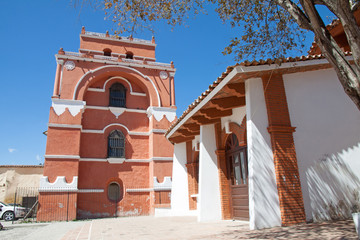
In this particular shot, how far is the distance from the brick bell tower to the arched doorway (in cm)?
839

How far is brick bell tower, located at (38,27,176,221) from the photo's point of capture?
15.7 metres

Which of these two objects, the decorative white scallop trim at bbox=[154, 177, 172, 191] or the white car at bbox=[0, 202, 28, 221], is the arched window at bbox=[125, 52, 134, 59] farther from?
the white car at bbox=[0, 202, 28, 221]

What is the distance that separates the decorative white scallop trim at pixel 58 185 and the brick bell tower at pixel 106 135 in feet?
0.16

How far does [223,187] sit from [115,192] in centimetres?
987

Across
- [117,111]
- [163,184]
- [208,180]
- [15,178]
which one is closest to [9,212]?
[15,178]

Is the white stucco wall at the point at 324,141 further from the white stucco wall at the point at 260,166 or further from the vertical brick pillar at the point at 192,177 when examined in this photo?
the vertical brick pillar at the point at 192,177

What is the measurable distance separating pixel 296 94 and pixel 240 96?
58.9 inches

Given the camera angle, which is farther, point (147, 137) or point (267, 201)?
point (147, 137)

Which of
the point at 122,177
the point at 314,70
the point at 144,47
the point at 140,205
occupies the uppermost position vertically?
the point at 144,47

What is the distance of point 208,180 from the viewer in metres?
9.12

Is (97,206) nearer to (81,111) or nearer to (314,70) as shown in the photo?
(81,111)

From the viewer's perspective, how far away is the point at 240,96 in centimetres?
798

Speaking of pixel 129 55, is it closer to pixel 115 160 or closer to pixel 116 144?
→ pixel 116 144

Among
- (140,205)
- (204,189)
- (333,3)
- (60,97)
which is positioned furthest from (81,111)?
(333,3)
